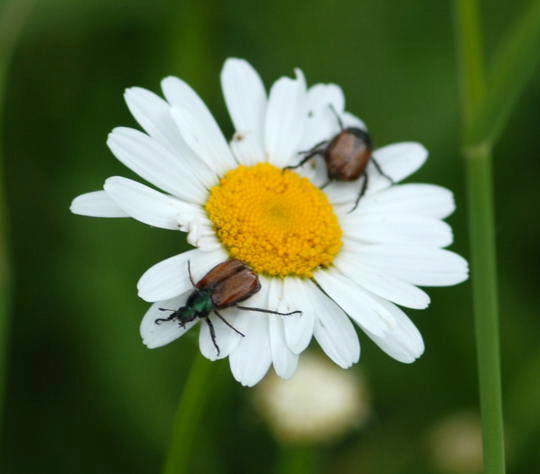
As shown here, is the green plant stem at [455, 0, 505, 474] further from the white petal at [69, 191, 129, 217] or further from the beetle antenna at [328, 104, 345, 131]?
the white petal at [69, 191, 129, 217]

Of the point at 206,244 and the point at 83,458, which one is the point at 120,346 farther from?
the point at 206,244

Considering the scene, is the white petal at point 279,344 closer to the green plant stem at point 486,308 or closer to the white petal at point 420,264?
the white petal at point 420,264

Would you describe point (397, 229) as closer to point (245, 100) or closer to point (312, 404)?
point (245, 100)

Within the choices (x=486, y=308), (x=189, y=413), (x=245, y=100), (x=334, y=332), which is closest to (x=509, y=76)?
(x=486, y=308)

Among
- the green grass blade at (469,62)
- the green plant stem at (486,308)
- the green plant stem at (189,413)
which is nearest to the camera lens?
the green plant stem at (486,308)

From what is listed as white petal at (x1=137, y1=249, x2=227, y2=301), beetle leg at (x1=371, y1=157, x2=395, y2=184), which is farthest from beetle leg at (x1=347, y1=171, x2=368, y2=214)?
white petal at (x1=137, y1=249, x2=227, y2=301)

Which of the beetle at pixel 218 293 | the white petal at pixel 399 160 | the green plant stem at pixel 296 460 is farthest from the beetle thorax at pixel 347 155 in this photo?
the green plant stem at pixel 296 460
